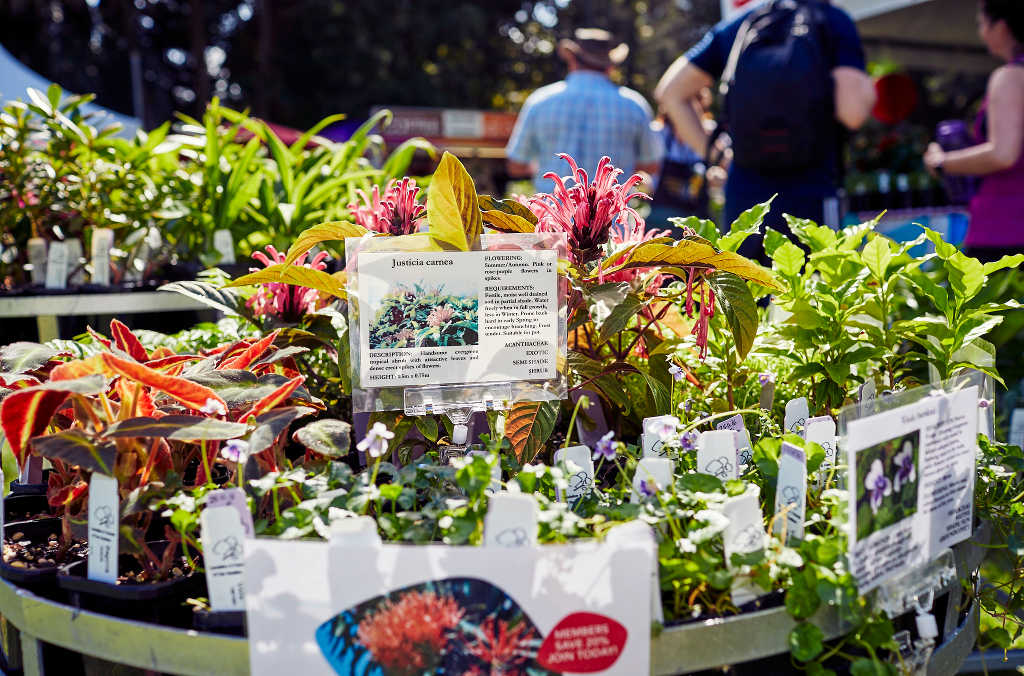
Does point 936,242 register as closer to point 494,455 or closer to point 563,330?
point 563,330

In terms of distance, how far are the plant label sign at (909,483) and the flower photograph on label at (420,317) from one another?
0.46 m

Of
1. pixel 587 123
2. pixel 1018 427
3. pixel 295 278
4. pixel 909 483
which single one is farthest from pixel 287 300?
pixel 587 123

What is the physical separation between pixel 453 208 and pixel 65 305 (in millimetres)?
1312

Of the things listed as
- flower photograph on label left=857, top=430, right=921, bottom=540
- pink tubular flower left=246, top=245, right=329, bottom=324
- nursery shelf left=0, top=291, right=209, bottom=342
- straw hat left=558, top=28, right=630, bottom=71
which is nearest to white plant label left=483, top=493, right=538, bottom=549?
flower photograph on label left=857, top=430, right=921, bottom=540

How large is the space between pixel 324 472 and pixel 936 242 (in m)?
0.84

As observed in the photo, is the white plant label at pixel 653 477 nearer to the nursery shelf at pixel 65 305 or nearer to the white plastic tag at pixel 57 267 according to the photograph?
the nursery shelf at pixel 65 305

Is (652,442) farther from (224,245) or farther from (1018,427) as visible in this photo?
(224,245)

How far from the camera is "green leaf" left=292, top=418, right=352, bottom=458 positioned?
2.88 feet

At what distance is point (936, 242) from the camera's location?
43.2 inches

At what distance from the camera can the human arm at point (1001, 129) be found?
2.44m

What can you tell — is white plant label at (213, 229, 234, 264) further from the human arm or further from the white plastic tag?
the human arm

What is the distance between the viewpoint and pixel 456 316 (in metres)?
1.00

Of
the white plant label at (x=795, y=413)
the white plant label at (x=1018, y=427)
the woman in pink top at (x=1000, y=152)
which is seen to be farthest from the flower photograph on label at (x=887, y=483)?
the woman in pink top at (x=1000, y=152)

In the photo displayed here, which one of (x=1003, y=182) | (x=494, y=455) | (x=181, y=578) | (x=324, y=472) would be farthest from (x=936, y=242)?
(x=1003, y=182)
